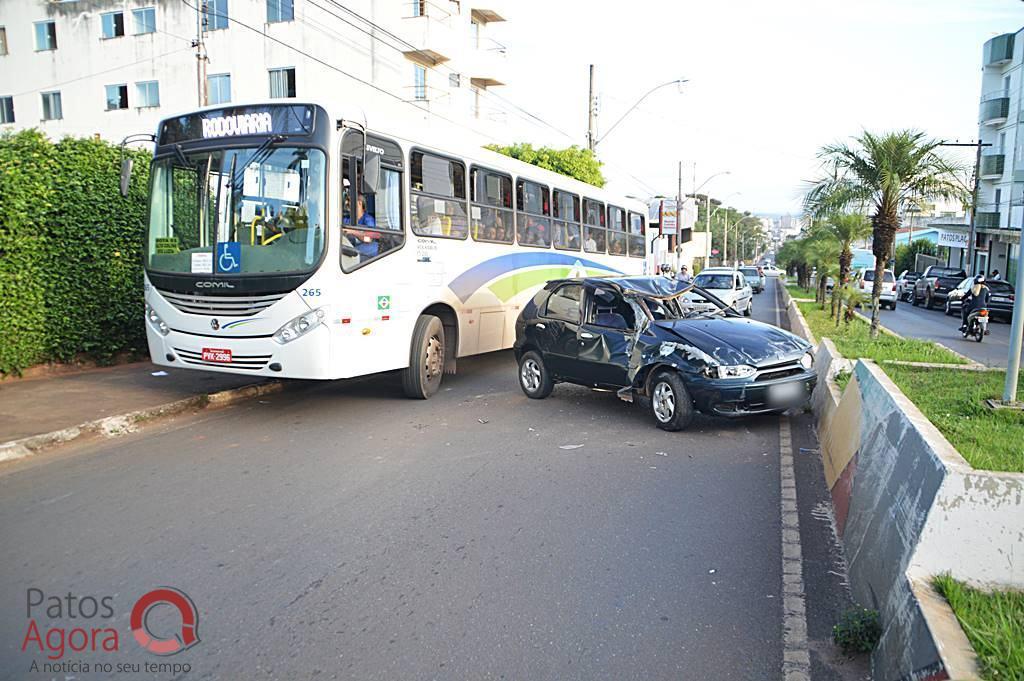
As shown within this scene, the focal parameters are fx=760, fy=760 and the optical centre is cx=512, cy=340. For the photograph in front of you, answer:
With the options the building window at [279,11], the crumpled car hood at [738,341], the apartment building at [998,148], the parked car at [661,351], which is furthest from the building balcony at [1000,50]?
the crumpled car hood at [738,341]

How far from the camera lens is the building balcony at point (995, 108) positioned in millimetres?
44438

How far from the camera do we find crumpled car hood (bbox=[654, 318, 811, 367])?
8.20 m

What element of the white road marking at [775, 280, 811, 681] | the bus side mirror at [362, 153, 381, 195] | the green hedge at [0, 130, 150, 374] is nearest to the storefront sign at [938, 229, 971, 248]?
the bus side mirror at [362, 153, 381, 195]

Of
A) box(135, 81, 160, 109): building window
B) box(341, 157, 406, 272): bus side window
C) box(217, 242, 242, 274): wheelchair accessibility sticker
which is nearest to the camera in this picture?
box(217, 242, 242, 274): wheelchair accessibility sticker

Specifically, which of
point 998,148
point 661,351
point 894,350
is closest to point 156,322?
point 661,351

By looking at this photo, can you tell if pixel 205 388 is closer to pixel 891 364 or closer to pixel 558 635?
pixel 558 635

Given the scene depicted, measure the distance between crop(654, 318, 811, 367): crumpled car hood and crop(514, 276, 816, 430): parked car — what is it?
11 mm

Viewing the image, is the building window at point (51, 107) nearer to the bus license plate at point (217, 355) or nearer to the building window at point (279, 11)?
the building window at point (279, 11)

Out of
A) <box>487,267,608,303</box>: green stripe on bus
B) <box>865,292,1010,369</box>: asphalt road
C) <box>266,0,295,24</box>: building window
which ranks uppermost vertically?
<box>266,0,295,24</box>: building window

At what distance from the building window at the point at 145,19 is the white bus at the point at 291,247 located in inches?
1201

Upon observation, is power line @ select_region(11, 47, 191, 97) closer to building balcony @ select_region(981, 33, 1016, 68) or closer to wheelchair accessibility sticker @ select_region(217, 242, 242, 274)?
wheelchair accessibility sticker @ select_region(217, 242, 242, 274)

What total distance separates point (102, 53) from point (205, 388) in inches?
1279

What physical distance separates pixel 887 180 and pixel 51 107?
124ft

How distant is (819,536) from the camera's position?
17.6ft
